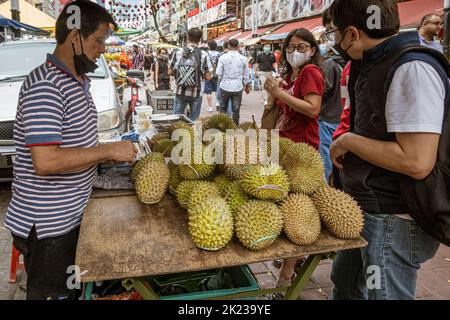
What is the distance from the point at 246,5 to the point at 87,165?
105 ft

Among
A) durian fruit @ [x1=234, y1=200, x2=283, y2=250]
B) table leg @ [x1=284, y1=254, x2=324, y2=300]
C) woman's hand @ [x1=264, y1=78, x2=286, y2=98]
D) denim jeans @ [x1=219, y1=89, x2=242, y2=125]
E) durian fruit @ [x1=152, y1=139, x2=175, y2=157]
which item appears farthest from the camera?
denim jeans @ [x1=219, y1=89, x2=242, y2=125]

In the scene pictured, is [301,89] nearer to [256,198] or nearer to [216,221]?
[256,198]

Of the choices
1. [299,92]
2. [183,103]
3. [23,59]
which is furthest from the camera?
[183,103]

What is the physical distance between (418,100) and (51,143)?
1.53 meters

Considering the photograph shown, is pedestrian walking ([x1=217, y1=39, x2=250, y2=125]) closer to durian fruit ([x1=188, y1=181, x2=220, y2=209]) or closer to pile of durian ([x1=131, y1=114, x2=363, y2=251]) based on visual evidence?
pile of durian ([x1=131, y1=114, x2=363, y2=251])

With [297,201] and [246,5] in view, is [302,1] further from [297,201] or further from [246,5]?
[297,201]

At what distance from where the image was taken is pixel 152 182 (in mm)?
1910

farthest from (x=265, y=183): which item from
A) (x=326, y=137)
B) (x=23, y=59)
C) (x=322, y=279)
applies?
(x=23, y=59)

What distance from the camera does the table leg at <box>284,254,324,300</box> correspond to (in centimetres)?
170

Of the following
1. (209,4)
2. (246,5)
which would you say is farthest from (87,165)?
(209,4)

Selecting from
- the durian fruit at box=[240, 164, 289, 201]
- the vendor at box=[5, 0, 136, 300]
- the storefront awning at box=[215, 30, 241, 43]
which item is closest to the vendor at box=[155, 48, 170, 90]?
the vendor at box=[5, 0, 136, 300]

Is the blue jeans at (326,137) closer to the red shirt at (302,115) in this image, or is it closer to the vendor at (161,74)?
the red shirt at (302,115)

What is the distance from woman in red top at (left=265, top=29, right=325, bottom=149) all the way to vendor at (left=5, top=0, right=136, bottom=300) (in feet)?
4.45
